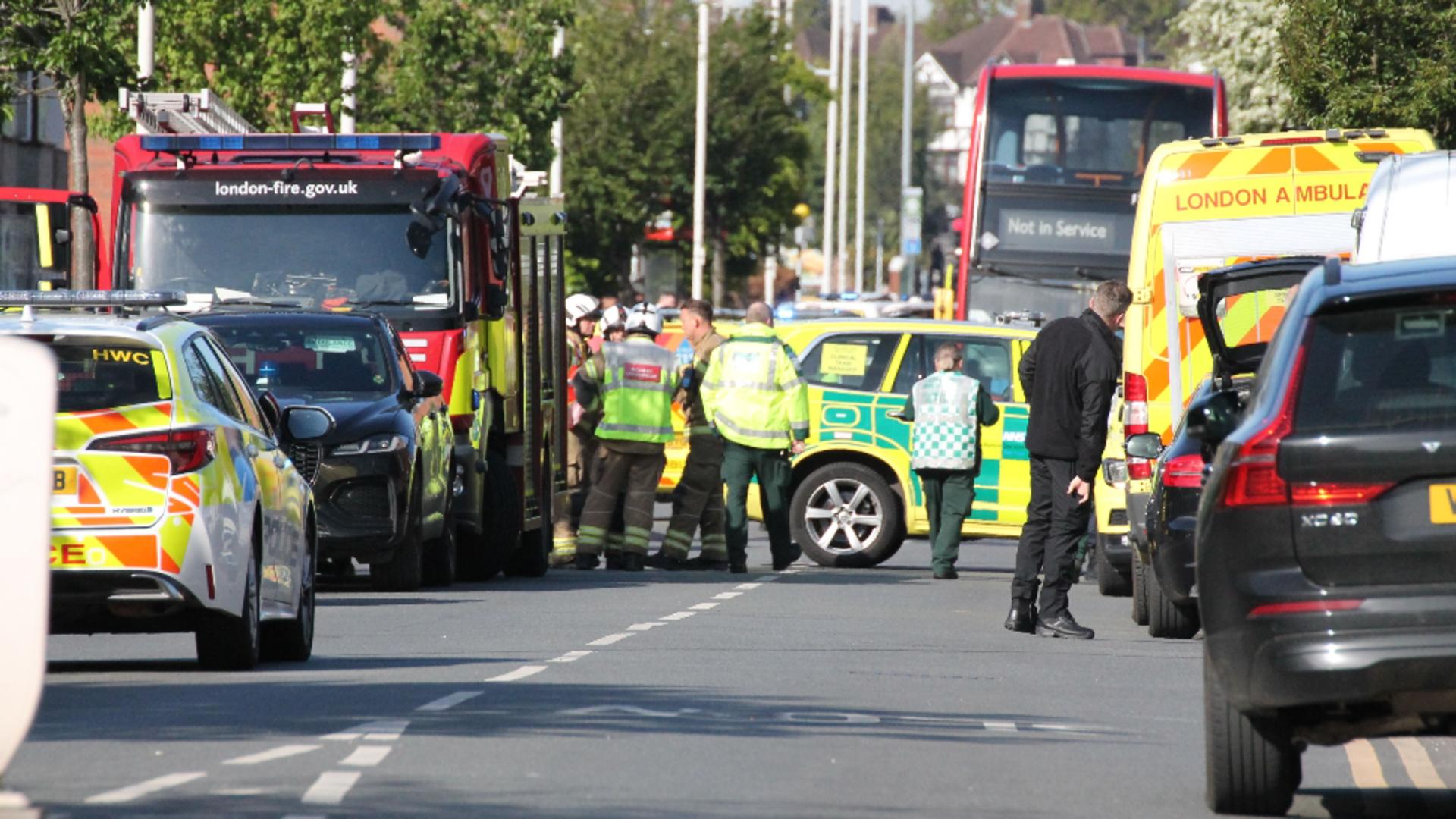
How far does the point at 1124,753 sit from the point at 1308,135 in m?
8.92

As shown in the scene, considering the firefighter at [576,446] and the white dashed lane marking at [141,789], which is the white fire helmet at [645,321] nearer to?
the firefighter at [576,446]

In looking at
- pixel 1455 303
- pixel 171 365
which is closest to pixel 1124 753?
pixel 1455 303

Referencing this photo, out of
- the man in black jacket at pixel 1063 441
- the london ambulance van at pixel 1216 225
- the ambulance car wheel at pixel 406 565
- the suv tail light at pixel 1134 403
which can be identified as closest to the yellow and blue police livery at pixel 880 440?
the london ambulance van at pixel 1216 225

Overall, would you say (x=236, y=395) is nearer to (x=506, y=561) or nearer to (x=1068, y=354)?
(x=1068, y=354)

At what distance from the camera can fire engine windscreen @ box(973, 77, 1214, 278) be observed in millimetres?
31078

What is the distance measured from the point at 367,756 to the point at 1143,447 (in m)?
4.76

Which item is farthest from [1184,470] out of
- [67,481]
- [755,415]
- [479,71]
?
[479,71]

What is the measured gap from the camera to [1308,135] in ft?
59.5

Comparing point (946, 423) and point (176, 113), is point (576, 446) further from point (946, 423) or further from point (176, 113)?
point (176, 113)

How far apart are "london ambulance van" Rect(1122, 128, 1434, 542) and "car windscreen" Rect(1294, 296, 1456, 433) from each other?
29.2ft

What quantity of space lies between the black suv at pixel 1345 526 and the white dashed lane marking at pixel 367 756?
7.91ft

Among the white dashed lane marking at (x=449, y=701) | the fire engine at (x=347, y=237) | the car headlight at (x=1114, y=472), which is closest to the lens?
the white dashed lane marking at (x=449, y=701)

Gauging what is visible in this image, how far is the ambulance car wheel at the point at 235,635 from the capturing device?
39.2 feet

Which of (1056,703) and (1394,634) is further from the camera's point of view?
(1056,703)
